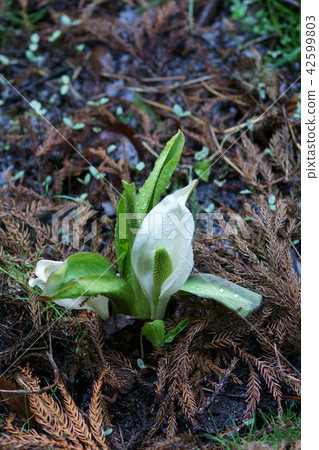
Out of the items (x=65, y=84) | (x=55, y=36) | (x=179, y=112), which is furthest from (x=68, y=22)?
(x=179, y=112)

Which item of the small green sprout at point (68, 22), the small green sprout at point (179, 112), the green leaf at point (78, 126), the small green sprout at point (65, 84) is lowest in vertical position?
the green leaf at point (78, 126)

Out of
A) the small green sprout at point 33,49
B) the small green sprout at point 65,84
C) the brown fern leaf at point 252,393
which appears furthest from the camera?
the small green sprout at point 33,49

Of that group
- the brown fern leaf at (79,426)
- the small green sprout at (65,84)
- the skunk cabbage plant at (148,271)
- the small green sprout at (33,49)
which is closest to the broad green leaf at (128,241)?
the skunk cabbage plant at (148,271)

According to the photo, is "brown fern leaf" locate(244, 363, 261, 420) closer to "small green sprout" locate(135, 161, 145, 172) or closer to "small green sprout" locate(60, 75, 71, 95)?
"small green sprout" locate(135, 161, 145, 172)

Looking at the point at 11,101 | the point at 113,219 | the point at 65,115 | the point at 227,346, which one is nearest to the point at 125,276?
the point at 227,346

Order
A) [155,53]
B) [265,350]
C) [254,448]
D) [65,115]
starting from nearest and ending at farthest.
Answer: [254,448], [265,350], [65,115], [155,53]

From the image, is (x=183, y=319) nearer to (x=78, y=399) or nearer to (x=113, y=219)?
(x=78, y=399)

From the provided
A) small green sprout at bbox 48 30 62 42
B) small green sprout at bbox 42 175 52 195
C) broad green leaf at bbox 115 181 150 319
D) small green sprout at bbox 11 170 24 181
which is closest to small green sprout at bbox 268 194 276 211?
broad green leaf at bbox 115 181 150 319

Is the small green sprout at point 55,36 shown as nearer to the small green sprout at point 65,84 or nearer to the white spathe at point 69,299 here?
the small green sprout at point 65,84
